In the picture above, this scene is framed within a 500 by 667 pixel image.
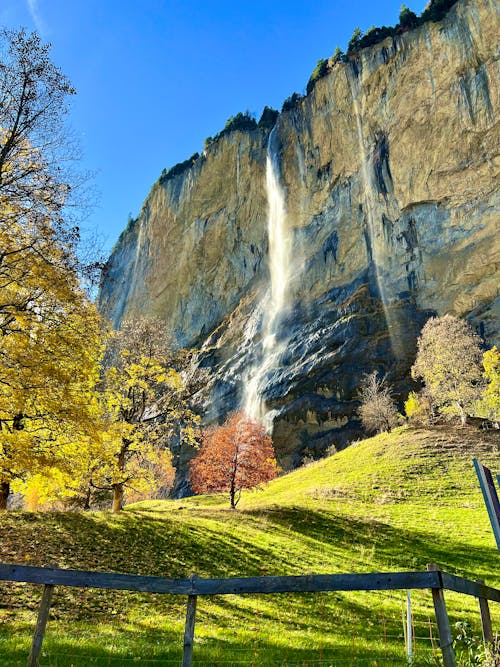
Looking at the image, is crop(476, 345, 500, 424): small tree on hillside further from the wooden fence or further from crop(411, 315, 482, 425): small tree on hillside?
the wooden fence

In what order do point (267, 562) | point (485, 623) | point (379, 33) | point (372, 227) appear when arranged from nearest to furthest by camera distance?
point (485, 623)
point (267, 562)
point (372, 227)
point (379, 33)

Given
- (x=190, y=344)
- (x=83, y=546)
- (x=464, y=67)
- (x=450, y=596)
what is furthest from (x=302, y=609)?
(x=190, y=344)

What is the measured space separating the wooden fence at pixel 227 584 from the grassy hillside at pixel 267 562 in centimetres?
165

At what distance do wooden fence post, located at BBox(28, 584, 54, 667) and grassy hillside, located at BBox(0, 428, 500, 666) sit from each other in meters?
1.14

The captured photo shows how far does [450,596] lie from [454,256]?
159ft

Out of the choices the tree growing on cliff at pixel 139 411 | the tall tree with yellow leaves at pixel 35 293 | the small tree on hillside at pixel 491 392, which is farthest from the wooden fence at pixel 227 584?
the small tree on hillside at pixel 491 392

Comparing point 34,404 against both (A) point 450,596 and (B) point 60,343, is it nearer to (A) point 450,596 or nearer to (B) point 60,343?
(B) point 60,343

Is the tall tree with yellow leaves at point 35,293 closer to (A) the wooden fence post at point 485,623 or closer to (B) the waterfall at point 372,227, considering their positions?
(A) the wooden fence post at point 485,623

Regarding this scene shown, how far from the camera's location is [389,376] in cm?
5519

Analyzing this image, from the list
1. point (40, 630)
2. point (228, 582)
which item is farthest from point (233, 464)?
point (228, 582)

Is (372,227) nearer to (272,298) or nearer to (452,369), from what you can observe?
(272,298)

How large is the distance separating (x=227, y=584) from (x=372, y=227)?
62214 mm

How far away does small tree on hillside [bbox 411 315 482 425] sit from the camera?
3956cm

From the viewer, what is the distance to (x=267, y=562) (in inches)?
596
